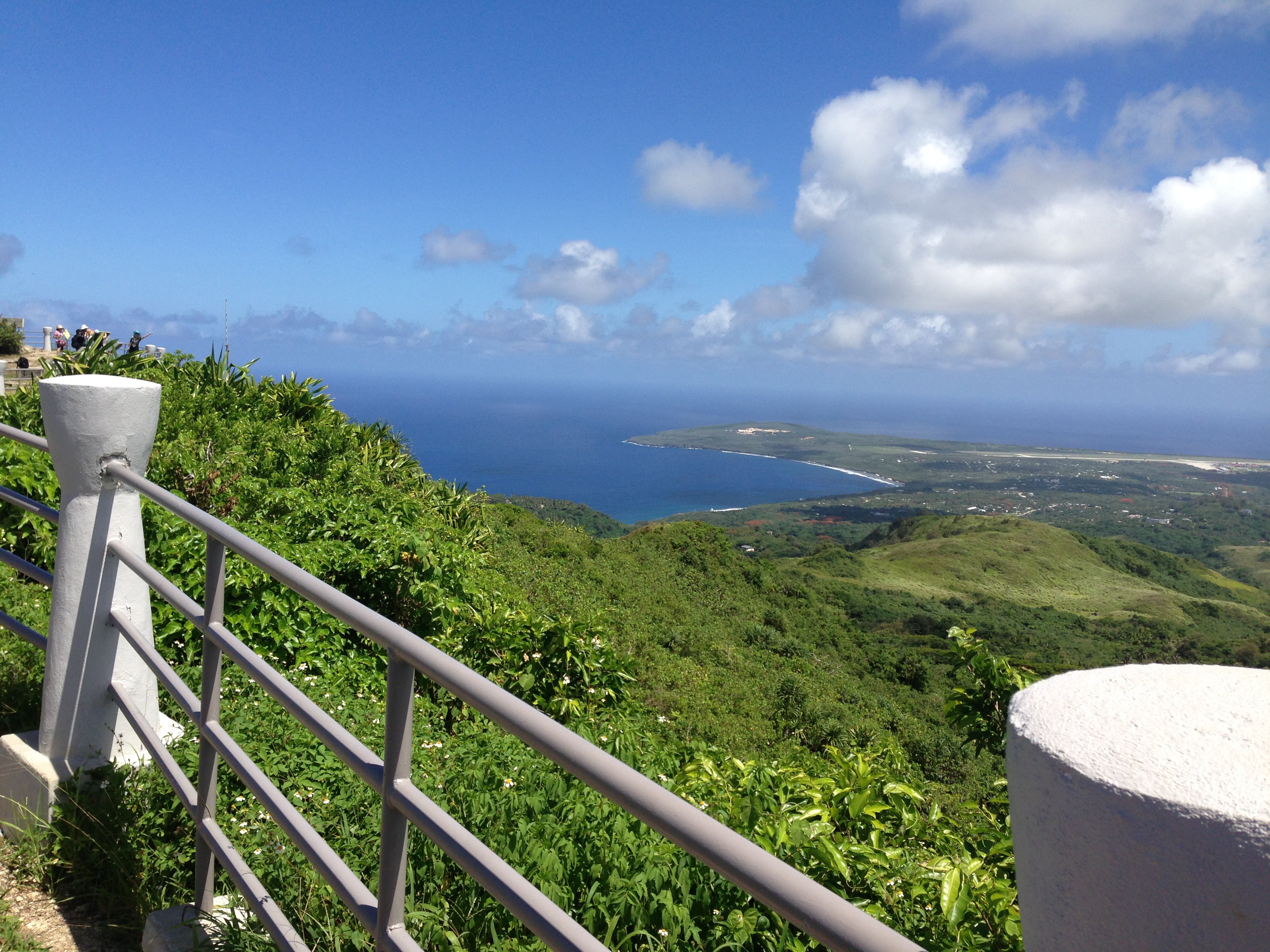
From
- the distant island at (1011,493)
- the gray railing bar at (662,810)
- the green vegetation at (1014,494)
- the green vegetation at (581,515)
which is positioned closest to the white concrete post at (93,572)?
the gray railing bar at (662,810)

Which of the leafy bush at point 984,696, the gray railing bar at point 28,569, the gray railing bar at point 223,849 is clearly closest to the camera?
the gray railing bar at point 223,849

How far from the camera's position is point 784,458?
15438 centimetres

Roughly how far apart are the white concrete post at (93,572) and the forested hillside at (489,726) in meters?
0.21

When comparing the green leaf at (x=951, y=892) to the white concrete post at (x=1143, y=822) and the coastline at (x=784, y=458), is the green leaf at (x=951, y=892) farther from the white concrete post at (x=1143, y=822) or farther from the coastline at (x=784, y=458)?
the coastline at (x=784, y=458)

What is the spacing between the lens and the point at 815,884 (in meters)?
0.82

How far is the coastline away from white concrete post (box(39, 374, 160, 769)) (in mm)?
128395

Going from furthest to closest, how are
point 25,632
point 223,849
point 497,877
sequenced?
point 25,632
point 223,849
point 497,877

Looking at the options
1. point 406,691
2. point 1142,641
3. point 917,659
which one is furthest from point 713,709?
point 1142,641

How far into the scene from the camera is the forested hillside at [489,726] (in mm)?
2525

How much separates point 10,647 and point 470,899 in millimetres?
2770

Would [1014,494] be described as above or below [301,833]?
below

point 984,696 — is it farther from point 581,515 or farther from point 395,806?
point 581,515

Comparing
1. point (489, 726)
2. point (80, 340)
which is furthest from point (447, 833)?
point (80, 340)

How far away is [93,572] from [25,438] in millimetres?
644
